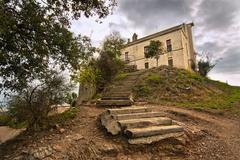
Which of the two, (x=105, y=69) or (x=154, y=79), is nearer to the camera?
(x=154, y=79)

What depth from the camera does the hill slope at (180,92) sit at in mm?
11430

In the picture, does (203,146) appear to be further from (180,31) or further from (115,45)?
(180,31)

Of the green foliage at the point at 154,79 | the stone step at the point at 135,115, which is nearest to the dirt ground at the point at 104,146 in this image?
the stone step at the point at 135,115

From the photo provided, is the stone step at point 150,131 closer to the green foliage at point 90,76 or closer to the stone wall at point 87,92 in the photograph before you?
the green foliage at point 90,76

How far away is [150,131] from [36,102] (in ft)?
10.7

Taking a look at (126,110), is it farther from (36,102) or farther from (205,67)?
(205,67)

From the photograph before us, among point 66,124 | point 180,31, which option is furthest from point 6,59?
point 180,31

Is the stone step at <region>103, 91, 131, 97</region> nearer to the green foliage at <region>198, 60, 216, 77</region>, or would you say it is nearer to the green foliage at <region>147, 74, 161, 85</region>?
the green foliage at <region>147, 74, 161, 85</region>

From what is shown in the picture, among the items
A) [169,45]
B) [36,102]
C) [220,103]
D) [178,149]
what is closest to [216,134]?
[178,149]

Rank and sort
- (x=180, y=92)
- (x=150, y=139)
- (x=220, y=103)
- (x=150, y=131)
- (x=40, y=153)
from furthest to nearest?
(x=180, y=92), (x=220, y=103), (x=150, y=131), (x=150, y=139), (x=40, y=153)

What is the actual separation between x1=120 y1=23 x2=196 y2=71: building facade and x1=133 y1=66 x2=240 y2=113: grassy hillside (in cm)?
1253

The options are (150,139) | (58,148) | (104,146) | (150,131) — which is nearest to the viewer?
(58,148)

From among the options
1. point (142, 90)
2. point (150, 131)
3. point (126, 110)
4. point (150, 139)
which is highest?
point (142, 90)

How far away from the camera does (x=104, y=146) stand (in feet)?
18.0
